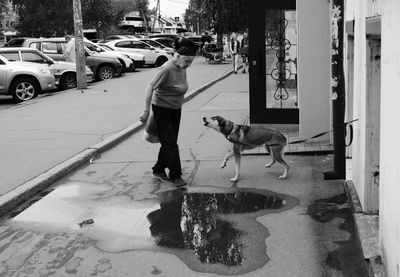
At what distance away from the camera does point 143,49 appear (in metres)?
29.9

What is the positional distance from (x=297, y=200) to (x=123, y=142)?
471 cm

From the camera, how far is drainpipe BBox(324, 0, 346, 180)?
6465 millimetres

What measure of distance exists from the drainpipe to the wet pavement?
47 cm

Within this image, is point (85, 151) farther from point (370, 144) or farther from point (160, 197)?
point (370, 144)

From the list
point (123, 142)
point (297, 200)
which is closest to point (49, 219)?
point (297, 200)

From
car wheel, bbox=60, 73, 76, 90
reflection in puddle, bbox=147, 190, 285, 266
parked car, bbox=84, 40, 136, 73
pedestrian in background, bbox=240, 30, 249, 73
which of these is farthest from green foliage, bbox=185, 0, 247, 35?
reflection in puddle, bbox=147, 190, 285, 266

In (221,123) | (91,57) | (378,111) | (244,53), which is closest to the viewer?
(378,111)

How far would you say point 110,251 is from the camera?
514cm

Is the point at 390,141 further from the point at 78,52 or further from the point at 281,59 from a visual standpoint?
the point at 78,52

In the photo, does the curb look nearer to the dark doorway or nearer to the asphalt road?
the asphalt road

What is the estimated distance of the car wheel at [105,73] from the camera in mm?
22859

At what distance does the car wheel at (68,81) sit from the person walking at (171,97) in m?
13.7

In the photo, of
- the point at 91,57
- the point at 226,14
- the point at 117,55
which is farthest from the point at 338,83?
the point at 226,14

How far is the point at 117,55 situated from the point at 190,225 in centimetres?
1968
